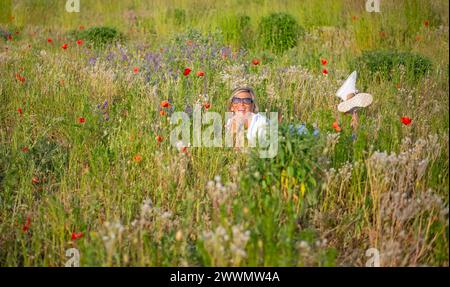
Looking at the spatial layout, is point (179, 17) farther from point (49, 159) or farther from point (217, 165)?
point (217, 165)

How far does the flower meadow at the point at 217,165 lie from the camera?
2.46m

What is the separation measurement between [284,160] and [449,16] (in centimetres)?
116

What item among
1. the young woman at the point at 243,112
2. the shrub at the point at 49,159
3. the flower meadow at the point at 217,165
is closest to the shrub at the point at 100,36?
the flower meadow at the point at 217,165

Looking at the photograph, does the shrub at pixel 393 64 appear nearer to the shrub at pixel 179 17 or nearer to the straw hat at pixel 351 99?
the straw hat at pixel 351 99

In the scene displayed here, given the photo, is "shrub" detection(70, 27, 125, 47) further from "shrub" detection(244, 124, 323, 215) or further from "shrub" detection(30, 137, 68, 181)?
"shrub" detection(244, 124, 323, 215)

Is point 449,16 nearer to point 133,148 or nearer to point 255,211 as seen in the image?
point 255,211

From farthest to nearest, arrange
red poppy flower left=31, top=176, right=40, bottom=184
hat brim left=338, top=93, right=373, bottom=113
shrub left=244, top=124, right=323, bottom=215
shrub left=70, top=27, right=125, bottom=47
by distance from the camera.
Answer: shrub left=70, top=27, right=125, bottom=47, hat brim left=338, top=93, right=373, bottom=113, red poppy flower left=31, top=176, right=40, bottom=184, shrub left=244, top=124, right=323, bottom=215

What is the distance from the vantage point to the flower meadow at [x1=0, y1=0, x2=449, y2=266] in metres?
2.46

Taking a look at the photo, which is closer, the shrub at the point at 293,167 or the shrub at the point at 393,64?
the shrub at the point at 293,167

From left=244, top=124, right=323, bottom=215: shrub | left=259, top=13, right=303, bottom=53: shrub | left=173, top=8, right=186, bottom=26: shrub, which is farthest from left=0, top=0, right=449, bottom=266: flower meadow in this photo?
left=173, top=8, right=186, bottom=26: shrub

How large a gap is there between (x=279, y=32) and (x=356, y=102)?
11.3 feet

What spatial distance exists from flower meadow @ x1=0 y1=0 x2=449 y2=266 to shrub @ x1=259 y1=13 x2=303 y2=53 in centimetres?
52

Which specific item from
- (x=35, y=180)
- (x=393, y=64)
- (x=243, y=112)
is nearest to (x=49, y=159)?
(x=35, y=180)

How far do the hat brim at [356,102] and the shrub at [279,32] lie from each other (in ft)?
10.2
